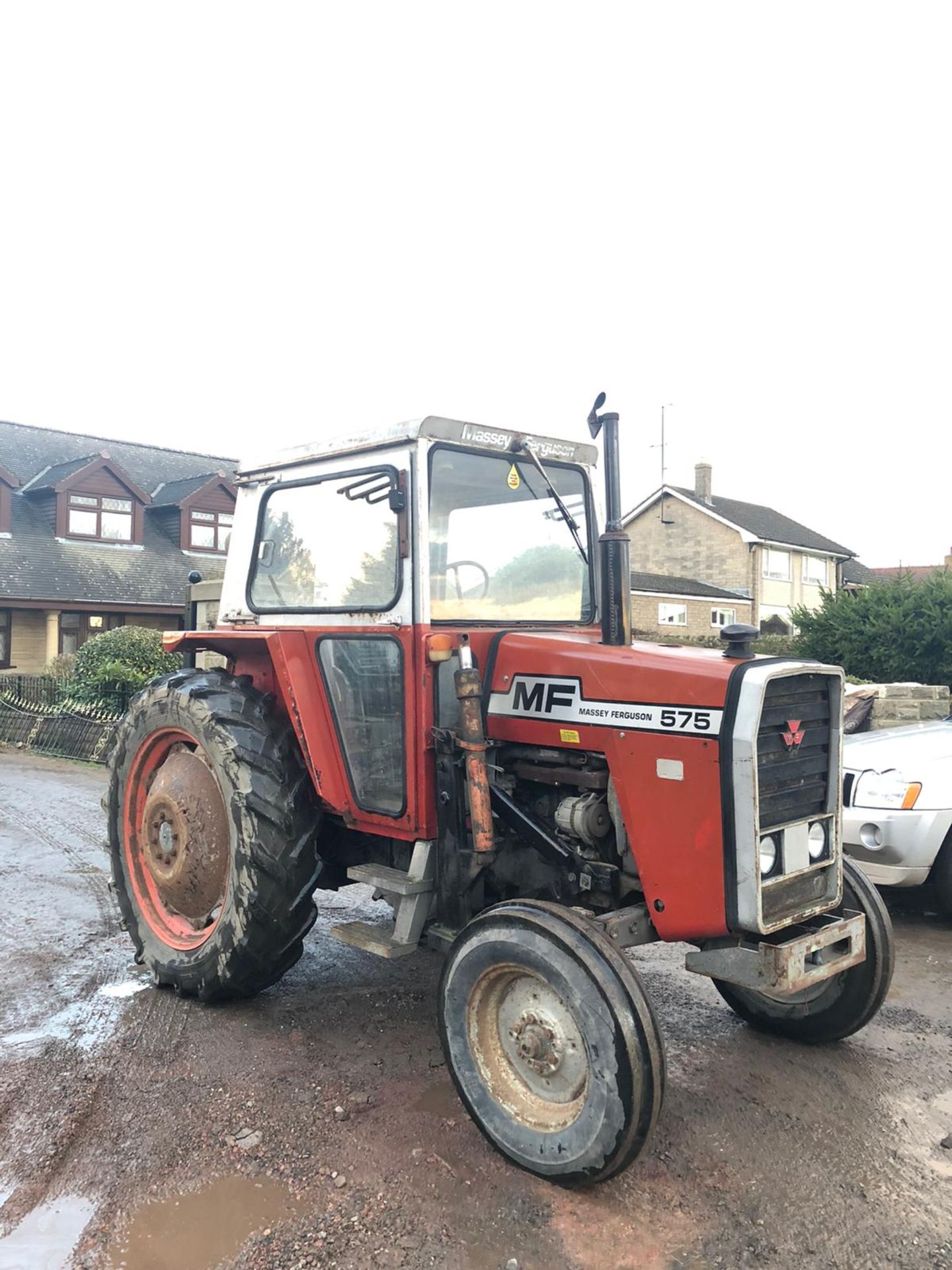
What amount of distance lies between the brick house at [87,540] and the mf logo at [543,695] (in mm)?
16333

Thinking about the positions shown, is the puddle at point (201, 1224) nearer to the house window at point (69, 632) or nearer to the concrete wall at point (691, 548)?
the house window at point (69, 632)

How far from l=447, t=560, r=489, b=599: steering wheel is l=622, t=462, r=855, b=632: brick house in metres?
27.8

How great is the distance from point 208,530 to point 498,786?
68.1ft

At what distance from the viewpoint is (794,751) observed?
3223mm

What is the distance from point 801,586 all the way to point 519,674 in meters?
31.6

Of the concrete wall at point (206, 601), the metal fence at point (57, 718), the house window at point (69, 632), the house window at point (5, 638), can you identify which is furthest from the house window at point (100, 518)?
the concrete wall at point (206, 601)

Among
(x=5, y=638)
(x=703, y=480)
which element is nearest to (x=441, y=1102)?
(x=5, y=638)

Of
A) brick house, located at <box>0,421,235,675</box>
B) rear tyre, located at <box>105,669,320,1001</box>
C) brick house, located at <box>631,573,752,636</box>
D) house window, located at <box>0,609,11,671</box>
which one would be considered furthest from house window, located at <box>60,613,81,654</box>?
rear tyre, located at <box>105,669,320,1001</box>

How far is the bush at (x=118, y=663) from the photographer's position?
44.7 ft

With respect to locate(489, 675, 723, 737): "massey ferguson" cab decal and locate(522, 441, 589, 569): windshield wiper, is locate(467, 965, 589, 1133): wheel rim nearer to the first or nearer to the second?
locate(489, 675, 723, 737): "massey ferguson" cab decal

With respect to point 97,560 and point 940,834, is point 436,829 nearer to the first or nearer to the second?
point 940,834

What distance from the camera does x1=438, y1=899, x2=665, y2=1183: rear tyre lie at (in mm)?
2719

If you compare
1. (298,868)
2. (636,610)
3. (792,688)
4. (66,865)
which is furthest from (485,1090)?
(636,610)

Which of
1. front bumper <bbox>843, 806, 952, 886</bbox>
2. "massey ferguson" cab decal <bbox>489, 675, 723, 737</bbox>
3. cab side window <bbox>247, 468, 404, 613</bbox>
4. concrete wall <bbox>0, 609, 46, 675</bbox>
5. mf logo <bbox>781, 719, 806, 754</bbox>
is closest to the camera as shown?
"massey ferguson" cab decal <bbox>489, 675, 723, 737</bbox>
